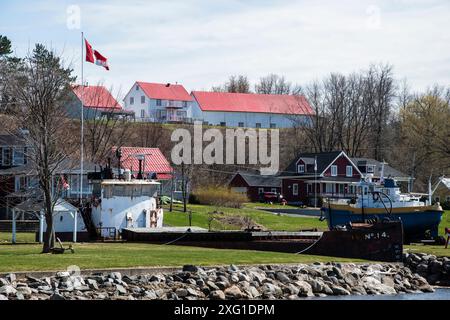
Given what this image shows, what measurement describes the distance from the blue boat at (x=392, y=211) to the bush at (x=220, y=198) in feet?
57.4

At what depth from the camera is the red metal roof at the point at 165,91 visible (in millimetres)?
126438

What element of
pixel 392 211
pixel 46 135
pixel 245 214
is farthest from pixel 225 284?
pixel 245 214

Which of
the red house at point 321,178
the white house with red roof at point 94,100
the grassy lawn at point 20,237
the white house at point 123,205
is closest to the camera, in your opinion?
the grassy lawn at point 20,237

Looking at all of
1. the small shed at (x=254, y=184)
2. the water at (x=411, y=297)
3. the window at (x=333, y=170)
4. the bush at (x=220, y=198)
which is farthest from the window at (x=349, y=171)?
the water at (x=411, y=297)

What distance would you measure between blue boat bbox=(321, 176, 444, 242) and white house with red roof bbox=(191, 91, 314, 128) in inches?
2679

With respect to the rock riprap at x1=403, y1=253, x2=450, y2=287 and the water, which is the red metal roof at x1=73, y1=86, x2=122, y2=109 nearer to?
the rock riprap at x1=403, y1=253, x2=450, y2=287

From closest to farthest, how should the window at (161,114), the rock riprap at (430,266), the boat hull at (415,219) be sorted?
the rock riprap at (430,266)
the boat hull at (415,219)
the window at (161,114)

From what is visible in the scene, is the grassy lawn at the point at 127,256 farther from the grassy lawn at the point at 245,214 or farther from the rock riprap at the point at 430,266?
the grassy lawn at the point at 245,214

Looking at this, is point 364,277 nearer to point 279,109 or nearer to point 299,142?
point 299,142

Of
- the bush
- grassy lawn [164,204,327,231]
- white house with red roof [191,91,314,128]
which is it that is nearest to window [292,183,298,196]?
the bush

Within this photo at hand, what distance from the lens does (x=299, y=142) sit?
116750 millimetres

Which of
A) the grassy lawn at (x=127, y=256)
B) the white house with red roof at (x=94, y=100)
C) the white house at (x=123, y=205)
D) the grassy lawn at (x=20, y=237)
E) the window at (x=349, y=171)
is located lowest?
the grassy lawn at (x=127, y=256)

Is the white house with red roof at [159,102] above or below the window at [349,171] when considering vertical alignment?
above
